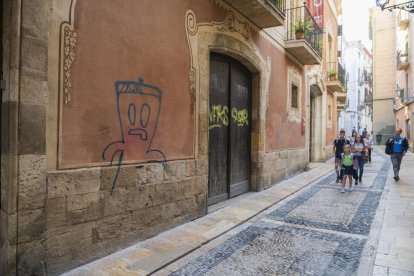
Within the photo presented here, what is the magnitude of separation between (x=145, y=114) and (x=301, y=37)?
6.91 meters

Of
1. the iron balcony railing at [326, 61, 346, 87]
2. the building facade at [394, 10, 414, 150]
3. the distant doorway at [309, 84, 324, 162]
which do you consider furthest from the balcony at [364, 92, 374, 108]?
the distant doorway at [309, 84, 324, 162]

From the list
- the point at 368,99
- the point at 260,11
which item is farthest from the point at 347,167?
the point at 368,99

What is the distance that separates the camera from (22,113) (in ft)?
9.33

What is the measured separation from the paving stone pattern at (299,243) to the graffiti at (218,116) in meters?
2.05

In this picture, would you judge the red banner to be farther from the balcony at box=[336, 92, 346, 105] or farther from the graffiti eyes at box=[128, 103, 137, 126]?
the graffiti eyes at box=[128, 103, 137, 126]

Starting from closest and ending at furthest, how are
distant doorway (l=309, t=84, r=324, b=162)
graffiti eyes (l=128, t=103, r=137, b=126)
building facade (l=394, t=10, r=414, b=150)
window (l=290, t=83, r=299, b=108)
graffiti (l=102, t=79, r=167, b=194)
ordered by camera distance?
graffiti (l=102, t=79, r=167, b=194)
graffiti eyes (l=128, t=103, r=137, b=126)
window (l=290, t=83, r=299, b=108)
distant doorway (l=309, t=84, r=324, b=162)
building facade (l=394, t=10, r=414, b=150)

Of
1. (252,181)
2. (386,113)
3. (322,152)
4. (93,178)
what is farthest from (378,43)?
(93,178)

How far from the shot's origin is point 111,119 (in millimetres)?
3705

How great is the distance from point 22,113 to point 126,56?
1.49 meters

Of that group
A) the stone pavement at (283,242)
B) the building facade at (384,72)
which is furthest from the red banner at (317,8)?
the building facade at (384,72)

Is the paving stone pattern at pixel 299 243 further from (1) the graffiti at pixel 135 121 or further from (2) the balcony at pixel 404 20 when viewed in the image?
(2) the balcony at pixel 404 20

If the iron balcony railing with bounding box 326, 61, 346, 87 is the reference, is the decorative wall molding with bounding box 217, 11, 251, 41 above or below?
below

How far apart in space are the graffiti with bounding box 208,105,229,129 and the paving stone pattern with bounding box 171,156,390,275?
2.05 meters

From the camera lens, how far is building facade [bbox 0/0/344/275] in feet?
9.41
